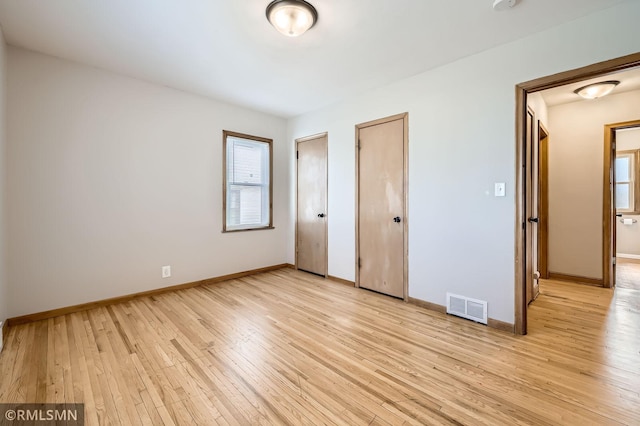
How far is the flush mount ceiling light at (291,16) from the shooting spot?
6.40 ft

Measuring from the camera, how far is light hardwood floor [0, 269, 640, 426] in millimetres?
1520

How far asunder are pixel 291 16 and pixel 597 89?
368 centimetres

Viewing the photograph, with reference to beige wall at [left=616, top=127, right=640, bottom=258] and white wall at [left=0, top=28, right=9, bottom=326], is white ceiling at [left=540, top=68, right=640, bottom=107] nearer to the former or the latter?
beige wall at [left=616, top=127, right=640, bottom=258]

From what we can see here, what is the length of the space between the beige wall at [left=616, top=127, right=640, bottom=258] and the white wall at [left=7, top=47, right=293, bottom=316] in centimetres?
710

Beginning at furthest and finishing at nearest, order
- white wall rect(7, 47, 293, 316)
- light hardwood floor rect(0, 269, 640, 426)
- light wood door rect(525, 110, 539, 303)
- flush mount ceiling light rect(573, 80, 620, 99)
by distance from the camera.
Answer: flush mount ceiling light rect(573, 80, 620, 99) < light wood door rect(525, 110, 539, 303) < white wall rect(7, 47, 293, 316) < light hardwood floor rect(0, 269, 640, 426)

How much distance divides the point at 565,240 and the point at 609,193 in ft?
2.61

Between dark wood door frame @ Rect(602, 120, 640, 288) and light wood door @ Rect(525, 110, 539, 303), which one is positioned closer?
light wood door @ Rect(525, 110, 539, 303)

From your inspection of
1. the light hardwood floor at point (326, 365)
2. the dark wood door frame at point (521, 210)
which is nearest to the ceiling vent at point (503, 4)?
the dark wood door frame at point (521, 210)

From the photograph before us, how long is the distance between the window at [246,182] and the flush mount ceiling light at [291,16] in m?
2.18

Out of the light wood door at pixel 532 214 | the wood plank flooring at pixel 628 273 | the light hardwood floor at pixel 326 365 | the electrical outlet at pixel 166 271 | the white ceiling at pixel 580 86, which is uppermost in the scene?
the white ceiling at pixel 580 86

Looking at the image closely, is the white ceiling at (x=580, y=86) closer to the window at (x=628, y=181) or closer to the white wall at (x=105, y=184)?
the window at (x=628, y=181)

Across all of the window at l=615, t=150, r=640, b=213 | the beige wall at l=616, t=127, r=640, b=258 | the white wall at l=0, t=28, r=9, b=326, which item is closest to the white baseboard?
the beige wall at l=616, t=127, r=640, b=258

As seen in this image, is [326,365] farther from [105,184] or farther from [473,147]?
[105,184]

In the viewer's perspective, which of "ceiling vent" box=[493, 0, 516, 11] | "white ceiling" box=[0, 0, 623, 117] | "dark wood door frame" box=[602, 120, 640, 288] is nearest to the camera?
"ceiling vent" box=[493, 0, 516, 11]
